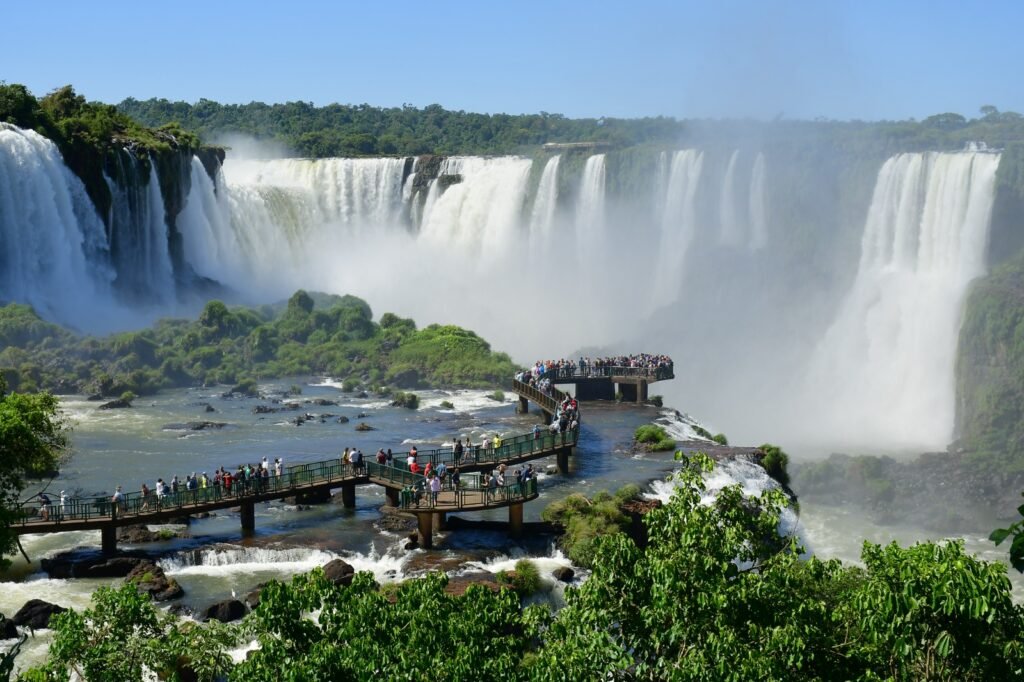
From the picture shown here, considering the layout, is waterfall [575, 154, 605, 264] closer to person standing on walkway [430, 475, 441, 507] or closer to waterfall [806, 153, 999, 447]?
waterfall [806, 153, 999, 447]

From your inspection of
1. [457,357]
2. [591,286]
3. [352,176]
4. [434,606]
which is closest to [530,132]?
[352,176]

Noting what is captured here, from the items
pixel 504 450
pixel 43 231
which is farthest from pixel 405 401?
pixel 43 231

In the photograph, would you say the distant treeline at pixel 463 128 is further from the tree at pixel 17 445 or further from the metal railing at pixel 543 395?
the tree at pixel 17 445

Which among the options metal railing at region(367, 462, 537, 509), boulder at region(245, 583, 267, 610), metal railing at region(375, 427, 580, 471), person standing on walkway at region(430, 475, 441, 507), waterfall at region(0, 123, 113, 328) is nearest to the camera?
boulder at region(245, 583, 267, 610)

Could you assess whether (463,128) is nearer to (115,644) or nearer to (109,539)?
(109,539)

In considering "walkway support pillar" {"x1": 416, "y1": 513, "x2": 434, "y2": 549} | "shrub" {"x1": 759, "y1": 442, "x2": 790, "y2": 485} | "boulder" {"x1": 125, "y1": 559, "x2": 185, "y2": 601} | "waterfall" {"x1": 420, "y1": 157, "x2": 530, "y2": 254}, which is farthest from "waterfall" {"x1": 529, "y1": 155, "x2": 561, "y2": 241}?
"boulder" {"x1": 125, "y1": 559, "x2": 185, "y2": 601}

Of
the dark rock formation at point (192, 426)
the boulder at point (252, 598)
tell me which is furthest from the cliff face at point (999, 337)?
the boulder at point (252, 598)

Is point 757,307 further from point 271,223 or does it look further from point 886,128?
point 271,223

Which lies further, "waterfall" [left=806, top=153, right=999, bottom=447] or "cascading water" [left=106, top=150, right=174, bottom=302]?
"cascading water" [left=106, top=150, right=174, bottom=302]
